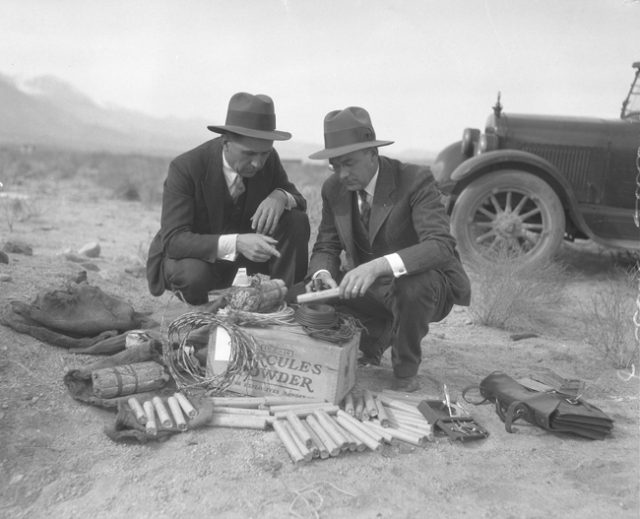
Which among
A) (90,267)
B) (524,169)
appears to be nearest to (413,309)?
(90,267)

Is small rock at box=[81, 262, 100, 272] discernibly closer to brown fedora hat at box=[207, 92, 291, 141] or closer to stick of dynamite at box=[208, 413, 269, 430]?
brown fedora hat at box=[207, 92, 291, 141]

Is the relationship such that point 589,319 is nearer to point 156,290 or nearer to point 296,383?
point 296,383

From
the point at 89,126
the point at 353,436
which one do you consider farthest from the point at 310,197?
the point at 89,126

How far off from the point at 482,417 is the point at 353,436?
2.84ft

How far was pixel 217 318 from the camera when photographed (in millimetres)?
3686

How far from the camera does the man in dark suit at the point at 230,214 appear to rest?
4.16 m

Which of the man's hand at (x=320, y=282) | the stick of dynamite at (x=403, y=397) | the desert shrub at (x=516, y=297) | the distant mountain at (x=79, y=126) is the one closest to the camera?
the stick of dynamite at (x=403, y=397)

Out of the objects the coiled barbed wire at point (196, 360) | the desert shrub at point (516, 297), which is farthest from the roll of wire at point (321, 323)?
the desert shrub at point (516, 297)

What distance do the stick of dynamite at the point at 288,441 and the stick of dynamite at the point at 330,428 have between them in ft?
0.65

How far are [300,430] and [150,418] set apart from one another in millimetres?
773

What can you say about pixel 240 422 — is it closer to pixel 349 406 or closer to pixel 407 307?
pixel 349 406

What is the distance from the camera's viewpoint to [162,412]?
11.2 feet

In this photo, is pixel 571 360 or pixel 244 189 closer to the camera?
pixel 244 189

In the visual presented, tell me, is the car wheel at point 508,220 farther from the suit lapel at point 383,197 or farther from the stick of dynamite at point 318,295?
the stick of dynamite at point 318,295
